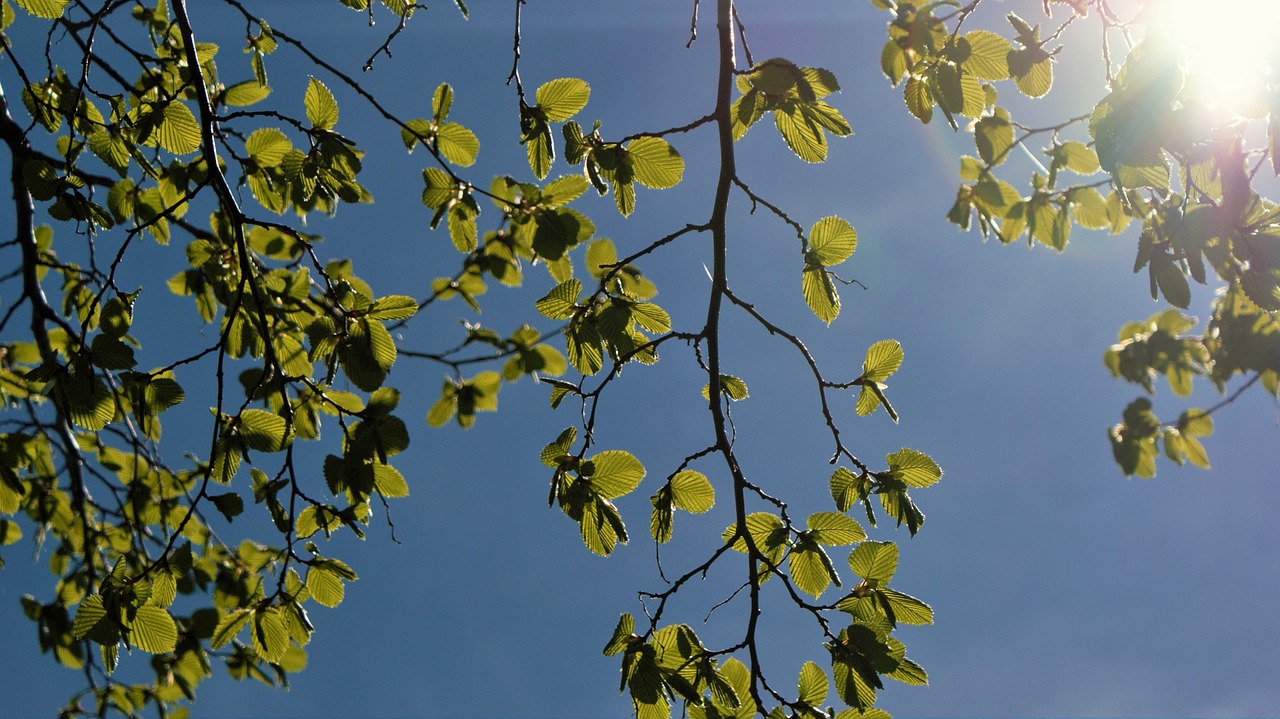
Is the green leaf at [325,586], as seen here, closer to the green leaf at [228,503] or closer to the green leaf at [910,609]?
the green leaf at [228,503]

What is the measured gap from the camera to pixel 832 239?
209 centimetres

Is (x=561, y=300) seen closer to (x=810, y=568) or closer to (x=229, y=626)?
(x=810, y=568)

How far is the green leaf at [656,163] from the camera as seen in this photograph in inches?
84.3

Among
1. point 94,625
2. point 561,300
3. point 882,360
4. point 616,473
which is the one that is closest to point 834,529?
point 882,360

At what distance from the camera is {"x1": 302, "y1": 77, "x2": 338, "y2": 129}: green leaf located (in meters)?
2.16

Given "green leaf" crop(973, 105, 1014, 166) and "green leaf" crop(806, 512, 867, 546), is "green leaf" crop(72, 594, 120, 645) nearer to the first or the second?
"green leaf" crop(806, 512, 867, 546)

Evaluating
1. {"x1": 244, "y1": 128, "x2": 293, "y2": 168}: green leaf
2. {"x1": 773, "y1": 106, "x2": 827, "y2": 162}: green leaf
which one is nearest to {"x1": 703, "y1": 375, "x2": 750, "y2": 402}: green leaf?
{"x1": 773, "y1": 106, "x2": 827, "y2": 162}: green leaf

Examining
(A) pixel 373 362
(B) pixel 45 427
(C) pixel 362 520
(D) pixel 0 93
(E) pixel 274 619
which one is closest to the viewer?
(A) pixel 373 362

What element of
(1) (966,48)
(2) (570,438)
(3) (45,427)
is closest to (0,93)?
(3) (45,427)

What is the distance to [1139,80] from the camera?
1485 millimetres

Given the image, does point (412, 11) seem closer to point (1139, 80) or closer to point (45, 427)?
point (1139, 80)

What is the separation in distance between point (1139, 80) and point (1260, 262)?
82cm

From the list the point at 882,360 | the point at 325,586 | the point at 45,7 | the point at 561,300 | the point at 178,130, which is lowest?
the point at 325,586

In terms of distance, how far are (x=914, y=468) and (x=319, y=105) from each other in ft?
5.82
